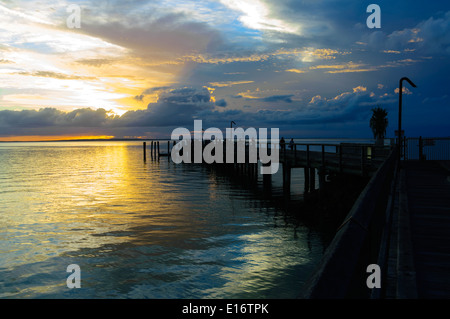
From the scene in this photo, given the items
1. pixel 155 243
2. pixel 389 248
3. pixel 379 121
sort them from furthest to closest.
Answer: pixel 379 121, pixel 155 243, pixel 389 248

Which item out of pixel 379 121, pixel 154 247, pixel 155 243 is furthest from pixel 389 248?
pixel 379 121

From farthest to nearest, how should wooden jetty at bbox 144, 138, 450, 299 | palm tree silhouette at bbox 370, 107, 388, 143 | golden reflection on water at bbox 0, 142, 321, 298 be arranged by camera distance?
palm tree silhouette at bbox 370, 107, 388, 143, golden reflection on water at bbox 0, 142, 321, 298, wooden jetty at bbox 144, 138, 450, 299

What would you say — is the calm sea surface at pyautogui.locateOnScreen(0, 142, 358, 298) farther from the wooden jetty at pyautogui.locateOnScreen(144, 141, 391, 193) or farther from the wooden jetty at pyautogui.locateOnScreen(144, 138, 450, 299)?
the wooden jetty at pyautogui.locateOnScreen(144, 138, 450, 299)

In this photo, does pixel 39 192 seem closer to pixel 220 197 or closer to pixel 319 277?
pixel 220 197

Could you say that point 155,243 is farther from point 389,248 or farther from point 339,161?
point 339,161

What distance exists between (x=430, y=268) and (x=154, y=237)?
12629mm

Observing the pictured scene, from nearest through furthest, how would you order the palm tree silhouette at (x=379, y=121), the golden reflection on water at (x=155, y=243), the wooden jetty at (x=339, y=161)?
the golden reflection on water at (x=155, y=243), the wooden jetty at (x=339, y=161), the palm tree silhouette at (x=379, y=121)

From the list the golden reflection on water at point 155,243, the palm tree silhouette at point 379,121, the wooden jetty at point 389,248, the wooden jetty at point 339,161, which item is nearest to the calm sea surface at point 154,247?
the golden reflection on water at point 155,243

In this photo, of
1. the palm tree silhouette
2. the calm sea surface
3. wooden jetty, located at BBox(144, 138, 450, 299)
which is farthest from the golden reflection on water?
the palm tree silhouette

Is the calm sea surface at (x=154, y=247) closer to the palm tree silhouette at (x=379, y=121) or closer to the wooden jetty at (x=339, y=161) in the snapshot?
the wooden jetty at (x=339, y=161)

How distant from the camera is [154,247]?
564 inches

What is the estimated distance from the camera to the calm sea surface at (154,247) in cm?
1068

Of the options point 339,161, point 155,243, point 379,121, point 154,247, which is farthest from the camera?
point 379,121

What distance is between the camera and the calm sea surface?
10680 mm
